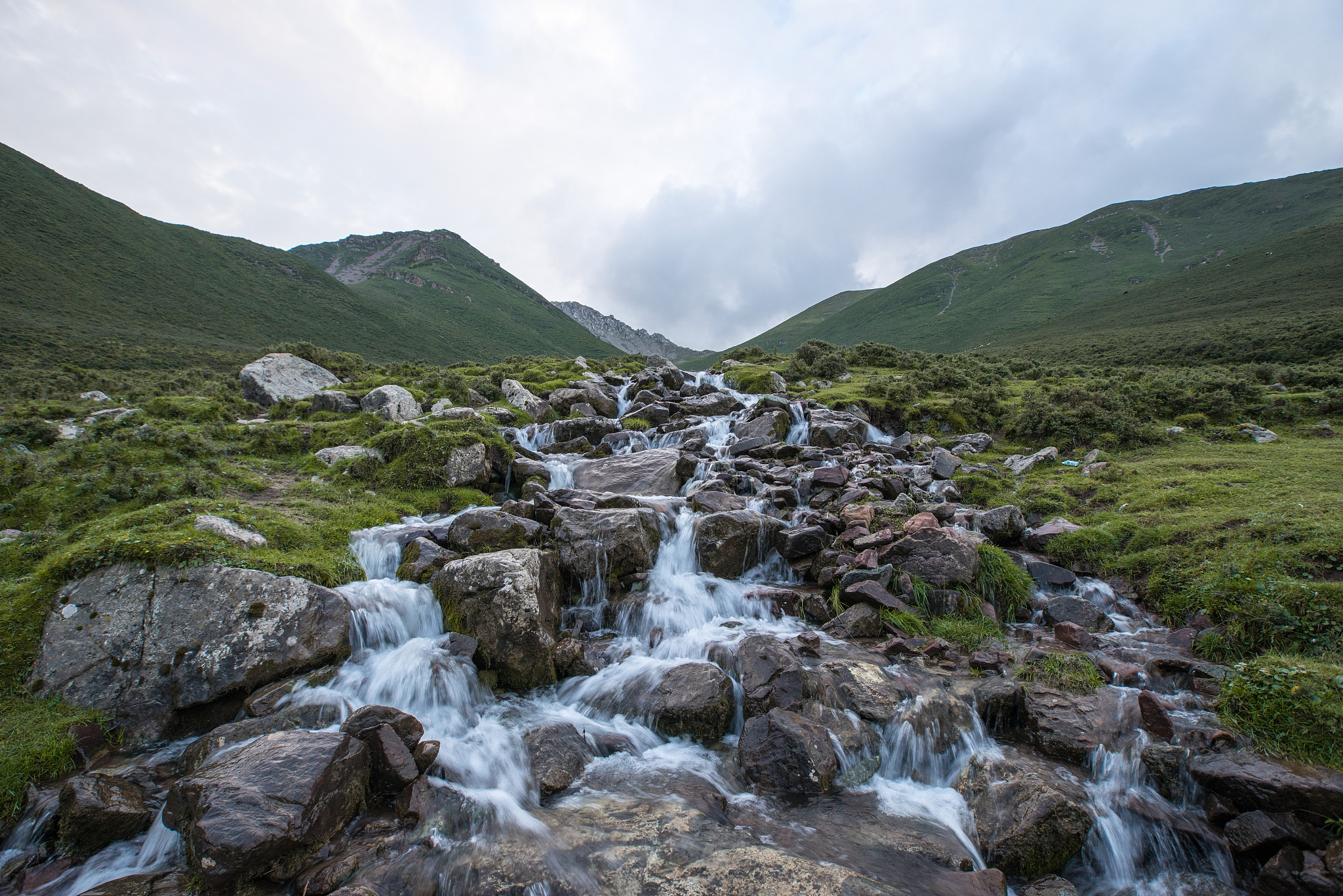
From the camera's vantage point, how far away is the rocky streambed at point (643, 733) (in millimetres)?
4516

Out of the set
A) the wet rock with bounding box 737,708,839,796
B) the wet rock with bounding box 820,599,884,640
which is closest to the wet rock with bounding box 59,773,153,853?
the wet rock with bounding box 737,708,839,796

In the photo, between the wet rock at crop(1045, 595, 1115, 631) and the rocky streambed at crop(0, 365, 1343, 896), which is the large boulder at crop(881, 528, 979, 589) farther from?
the wet rock at crop(1045, 595, 1115, 631)

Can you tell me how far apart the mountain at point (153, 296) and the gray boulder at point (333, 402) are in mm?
44969

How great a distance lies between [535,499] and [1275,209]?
229 meters

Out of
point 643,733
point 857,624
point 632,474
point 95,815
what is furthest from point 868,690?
point 632,474

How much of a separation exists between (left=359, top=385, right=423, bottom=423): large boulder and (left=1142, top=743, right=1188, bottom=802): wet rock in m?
20.9

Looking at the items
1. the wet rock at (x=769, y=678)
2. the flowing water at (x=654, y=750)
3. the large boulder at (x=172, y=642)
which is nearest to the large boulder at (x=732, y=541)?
the flowing water at (x=654, y=750)

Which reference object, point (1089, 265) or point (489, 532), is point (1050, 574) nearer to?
point (489, 532)

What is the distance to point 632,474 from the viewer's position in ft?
53.8

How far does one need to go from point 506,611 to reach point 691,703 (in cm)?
325

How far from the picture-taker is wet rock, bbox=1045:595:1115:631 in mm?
8445

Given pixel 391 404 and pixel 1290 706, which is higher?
pixel 391 404

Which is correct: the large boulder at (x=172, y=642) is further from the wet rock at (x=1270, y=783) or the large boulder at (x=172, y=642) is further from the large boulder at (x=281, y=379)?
the large boulder at (x=281, y=379)

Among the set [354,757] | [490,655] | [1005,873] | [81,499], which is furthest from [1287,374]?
[81,499]
